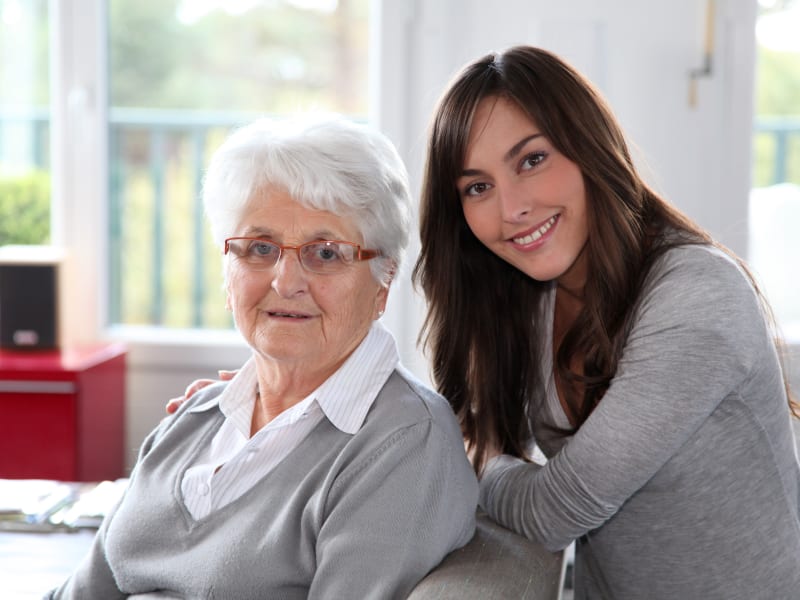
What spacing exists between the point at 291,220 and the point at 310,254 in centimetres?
6

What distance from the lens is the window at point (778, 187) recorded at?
12.1 ft

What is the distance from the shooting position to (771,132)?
13.1ft

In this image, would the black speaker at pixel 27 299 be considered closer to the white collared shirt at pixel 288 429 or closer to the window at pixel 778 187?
the white collared shirt at pixel 288 429

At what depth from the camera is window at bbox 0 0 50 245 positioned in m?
4.02

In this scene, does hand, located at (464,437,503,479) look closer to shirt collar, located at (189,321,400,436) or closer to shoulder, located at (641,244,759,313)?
shirt collar, located at (189,321,400,436)

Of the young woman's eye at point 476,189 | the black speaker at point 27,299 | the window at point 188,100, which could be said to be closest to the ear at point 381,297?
the young woman's eye at point 476,189

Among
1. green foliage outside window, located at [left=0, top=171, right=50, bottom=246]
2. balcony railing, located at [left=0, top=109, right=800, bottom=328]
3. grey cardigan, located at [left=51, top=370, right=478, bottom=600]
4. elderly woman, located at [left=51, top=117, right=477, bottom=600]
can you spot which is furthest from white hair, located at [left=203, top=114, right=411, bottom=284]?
green foliage outside window, located at [left=0, top=171, right=50, bottom=246]

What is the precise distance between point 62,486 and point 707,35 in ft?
8.59

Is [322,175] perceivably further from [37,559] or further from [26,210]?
[26,210]

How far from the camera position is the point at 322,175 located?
61.8 inches

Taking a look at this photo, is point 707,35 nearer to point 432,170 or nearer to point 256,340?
point 432,170

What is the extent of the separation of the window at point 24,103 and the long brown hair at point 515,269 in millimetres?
2591

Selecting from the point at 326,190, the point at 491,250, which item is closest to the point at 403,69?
the point at 491,250

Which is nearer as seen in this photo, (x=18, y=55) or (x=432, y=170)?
(x=432, y=170)
